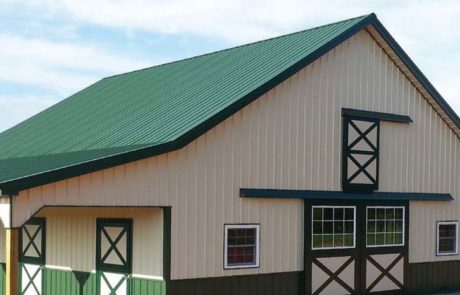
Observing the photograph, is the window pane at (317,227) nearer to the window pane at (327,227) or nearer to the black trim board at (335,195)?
the window pane at (327,227)

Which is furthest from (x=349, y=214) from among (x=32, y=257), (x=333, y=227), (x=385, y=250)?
(x=32, y=257)

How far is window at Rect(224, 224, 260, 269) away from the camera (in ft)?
53.5

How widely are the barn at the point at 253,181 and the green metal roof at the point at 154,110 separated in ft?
0.21

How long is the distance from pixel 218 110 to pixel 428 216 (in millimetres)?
8387

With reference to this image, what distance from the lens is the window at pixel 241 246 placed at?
1631cm

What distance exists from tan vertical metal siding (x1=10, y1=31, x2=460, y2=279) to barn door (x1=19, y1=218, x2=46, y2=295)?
16.7 feet

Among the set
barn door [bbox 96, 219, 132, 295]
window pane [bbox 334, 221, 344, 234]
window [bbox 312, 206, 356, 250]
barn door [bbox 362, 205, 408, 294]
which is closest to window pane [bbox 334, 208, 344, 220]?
window [bbox 312, 206, 356, 250]

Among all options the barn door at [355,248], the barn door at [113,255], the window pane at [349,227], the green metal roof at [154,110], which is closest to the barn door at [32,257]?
the green metal roof at [154,110]

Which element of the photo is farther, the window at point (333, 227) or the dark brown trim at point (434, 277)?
the dark brown trim at point (434, 277)

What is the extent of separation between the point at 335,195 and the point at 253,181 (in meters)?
2.80

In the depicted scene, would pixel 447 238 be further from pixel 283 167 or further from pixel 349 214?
pixel 283 167

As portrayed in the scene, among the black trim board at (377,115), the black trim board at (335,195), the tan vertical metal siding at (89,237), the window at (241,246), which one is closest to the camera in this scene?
the tan vertical metal siding at (89,237)

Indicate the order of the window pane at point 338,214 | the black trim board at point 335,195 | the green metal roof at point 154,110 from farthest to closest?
the window pane at point 338,214, the black trim board at point 335,195, the green metal roof at point 154,110

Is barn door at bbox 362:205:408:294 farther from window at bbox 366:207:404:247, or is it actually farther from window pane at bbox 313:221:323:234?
window pane at bbox 313:221:323:234
